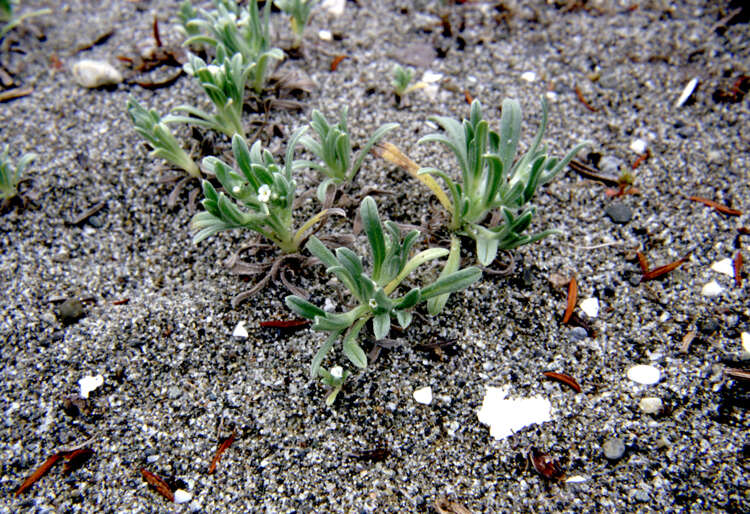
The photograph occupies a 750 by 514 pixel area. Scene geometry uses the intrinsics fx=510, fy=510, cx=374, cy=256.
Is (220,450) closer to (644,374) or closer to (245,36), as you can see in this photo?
(644,374)

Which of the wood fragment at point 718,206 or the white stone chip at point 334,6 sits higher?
the white stone chip at point 334,6

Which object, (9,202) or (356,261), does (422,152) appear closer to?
(356,261)

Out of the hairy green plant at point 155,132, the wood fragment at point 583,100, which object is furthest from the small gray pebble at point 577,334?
the hairy green plant at point 155,132

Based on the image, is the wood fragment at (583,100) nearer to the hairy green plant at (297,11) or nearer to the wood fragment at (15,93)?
the hairy green plant at (297,11)

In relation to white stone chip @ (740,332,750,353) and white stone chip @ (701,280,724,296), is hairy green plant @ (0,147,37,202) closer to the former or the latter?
white stone chip @ (701,280,724,296)

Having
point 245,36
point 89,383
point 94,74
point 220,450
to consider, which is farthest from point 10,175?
point 220,450

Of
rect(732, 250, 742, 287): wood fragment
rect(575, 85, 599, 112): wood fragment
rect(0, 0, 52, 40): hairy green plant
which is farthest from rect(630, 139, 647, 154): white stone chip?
rect(0, 0, 52, 40): hairy green plant
